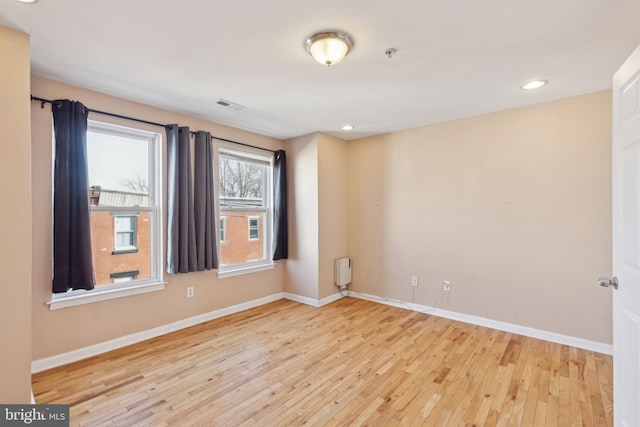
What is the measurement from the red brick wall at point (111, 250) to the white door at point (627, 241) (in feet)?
12.7

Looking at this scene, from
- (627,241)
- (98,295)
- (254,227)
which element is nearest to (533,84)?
(627,241)

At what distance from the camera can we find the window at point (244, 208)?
3.96m

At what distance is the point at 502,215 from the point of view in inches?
131

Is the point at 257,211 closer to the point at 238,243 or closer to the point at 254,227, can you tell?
the point at 254,227

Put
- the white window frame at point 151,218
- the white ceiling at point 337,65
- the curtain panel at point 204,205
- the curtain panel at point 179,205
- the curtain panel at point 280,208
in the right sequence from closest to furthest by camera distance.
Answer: the white ceiling at point 337,65
the white window frame at point 151,218
the curtain panel at point 179,205
the curtain panel at point 204,205
the curtain panel at point 280,208

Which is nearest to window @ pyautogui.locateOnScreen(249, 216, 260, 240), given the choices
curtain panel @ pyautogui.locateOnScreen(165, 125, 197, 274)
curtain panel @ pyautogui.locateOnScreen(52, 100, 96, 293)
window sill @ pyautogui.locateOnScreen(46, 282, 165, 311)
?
curtain panel @ pyautogui.locateOnScreen(165, 125, 197, 274)

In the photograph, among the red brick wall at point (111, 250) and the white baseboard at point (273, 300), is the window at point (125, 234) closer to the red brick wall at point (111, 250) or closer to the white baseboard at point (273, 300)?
the red brick wall at point (111, 250)

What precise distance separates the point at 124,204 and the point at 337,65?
8.25ft

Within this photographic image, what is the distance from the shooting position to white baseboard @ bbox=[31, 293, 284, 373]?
2508mm

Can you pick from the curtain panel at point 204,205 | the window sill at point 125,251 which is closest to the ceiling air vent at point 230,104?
the curtain panel at point 204,205

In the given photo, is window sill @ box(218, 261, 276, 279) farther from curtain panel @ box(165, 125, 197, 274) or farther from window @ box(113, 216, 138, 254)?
window @ box(113, 216, 138, 254)

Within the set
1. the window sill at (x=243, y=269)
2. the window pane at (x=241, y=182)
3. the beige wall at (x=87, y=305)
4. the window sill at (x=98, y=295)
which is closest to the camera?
the beige wall at (x=87, y=305)

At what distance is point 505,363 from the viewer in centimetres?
258

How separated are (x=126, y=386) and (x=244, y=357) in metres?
0.91
